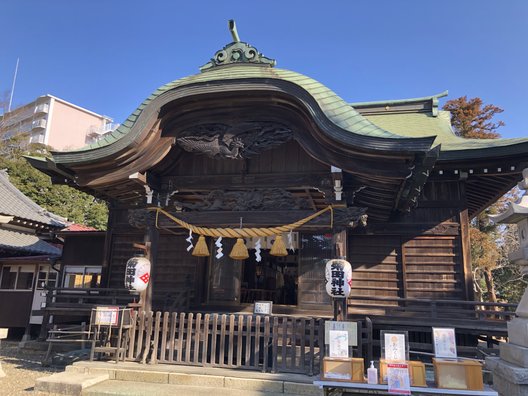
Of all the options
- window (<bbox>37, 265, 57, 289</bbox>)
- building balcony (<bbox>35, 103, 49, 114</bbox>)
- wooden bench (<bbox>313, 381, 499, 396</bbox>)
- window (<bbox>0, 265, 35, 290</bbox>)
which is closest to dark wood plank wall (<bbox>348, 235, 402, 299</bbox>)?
wooden bench (<bbox>313, 381, 499, 396</bbox>)

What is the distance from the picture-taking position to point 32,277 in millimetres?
14648

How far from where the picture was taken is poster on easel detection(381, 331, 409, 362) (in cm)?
498

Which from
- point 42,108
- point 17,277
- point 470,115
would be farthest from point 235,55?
point 42,108

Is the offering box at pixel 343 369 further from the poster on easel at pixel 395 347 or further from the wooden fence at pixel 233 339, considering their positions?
the wooden fence at pixel 233 339

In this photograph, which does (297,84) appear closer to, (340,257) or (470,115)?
(340,257)

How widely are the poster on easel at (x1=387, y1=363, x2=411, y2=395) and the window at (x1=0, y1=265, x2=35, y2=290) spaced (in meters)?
14.6

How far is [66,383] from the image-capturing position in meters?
6.27

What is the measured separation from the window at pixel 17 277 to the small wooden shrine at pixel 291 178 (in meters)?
7.10

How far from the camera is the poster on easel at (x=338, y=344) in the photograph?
5.34 meters

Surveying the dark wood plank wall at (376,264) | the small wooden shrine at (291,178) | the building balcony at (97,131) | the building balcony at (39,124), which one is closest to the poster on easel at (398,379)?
the small wooden shrine at (291,178)

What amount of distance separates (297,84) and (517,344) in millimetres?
5267

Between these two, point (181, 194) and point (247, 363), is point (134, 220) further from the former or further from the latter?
point (247, 363)

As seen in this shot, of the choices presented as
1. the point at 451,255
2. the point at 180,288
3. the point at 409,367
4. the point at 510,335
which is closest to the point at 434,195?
the point at 451,255

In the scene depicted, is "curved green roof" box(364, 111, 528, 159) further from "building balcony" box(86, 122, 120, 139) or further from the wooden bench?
"building balcony" box(86, 122, 120, 139)
